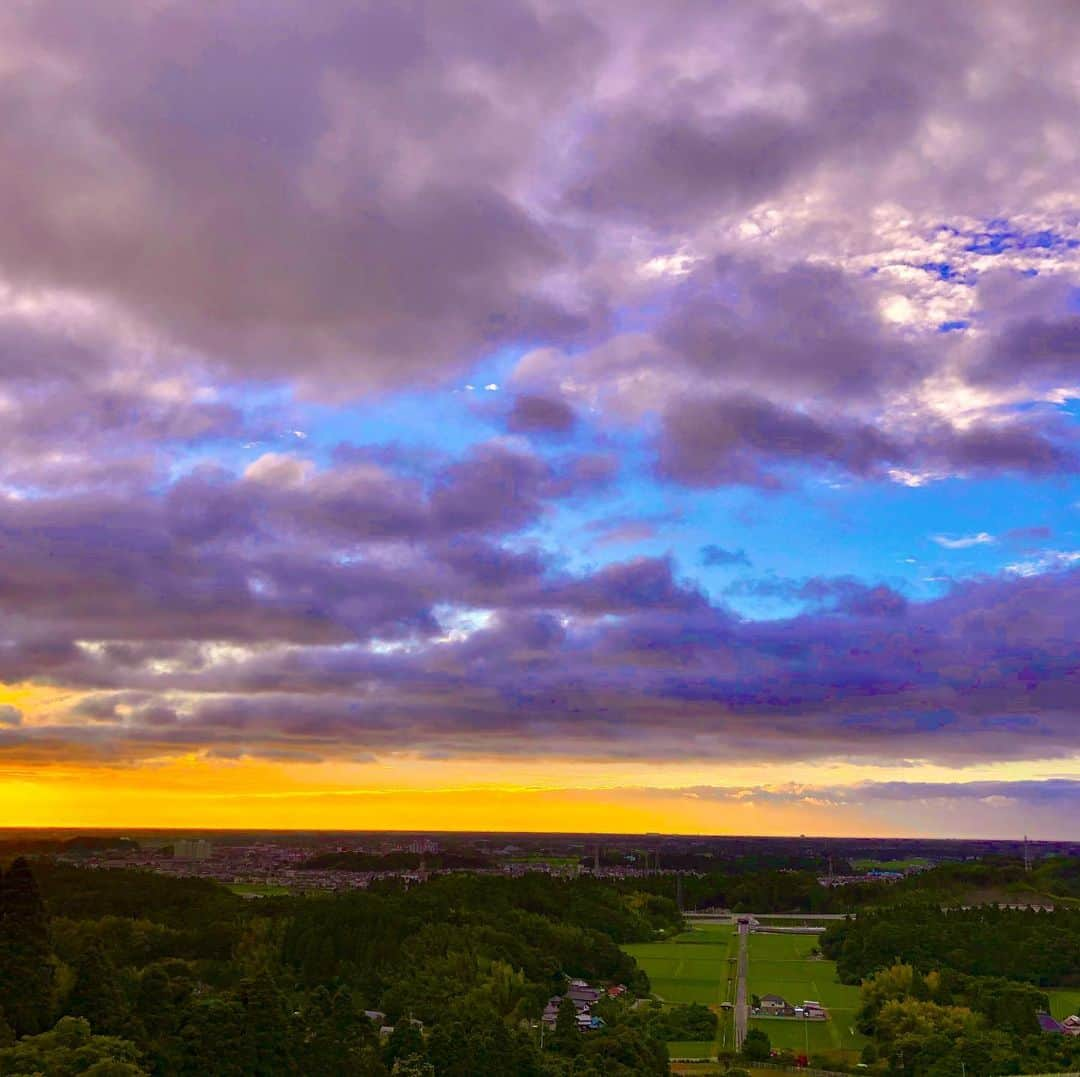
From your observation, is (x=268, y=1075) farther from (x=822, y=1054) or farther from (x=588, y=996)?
(x=588, y=996)

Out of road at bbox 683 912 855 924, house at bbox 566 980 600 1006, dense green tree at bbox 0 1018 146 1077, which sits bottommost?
road at bbox 683 912 855 924

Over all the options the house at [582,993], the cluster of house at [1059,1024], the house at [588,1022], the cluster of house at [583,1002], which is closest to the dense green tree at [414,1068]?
the cluster of house at [583,1002]

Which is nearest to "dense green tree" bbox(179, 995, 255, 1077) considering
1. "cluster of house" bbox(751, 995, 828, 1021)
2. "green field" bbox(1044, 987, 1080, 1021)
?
"cluster of house" bbox(751, 995, 828, 1021)

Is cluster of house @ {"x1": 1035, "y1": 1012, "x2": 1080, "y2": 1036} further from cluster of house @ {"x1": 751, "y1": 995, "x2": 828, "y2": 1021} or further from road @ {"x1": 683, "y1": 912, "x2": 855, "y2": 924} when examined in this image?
road @ {"x1": 683, "y1": 912, "x2": 855, "y2": 924}

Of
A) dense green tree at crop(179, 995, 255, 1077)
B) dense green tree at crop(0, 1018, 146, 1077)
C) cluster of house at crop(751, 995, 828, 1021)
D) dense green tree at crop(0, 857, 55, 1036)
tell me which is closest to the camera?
dense green tree at crop(0, 1018, 146, 1077)

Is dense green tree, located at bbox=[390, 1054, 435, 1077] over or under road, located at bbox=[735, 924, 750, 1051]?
over
